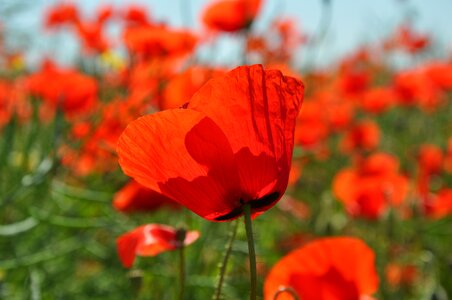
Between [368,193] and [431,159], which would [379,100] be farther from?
[368,193]

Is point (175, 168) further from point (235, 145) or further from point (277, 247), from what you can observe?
point (277, 247)

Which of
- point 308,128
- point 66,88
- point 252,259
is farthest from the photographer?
point 308,128

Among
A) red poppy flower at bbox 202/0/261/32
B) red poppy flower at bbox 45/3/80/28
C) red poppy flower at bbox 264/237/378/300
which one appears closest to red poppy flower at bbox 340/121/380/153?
red poppy flower at bbox 202/0/261/32

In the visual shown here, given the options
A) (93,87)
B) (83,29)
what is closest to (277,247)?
(93,87)

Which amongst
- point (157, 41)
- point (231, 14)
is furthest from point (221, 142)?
point (231, 14)

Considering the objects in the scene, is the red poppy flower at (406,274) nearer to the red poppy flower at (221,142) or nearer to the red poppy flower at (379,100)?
the red poppy flower at (221,142)

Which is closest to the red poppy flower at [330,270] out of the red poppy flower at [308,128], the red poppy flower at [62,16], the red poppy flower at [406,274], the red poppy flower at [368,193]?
the red poppy flower at [368,193]
